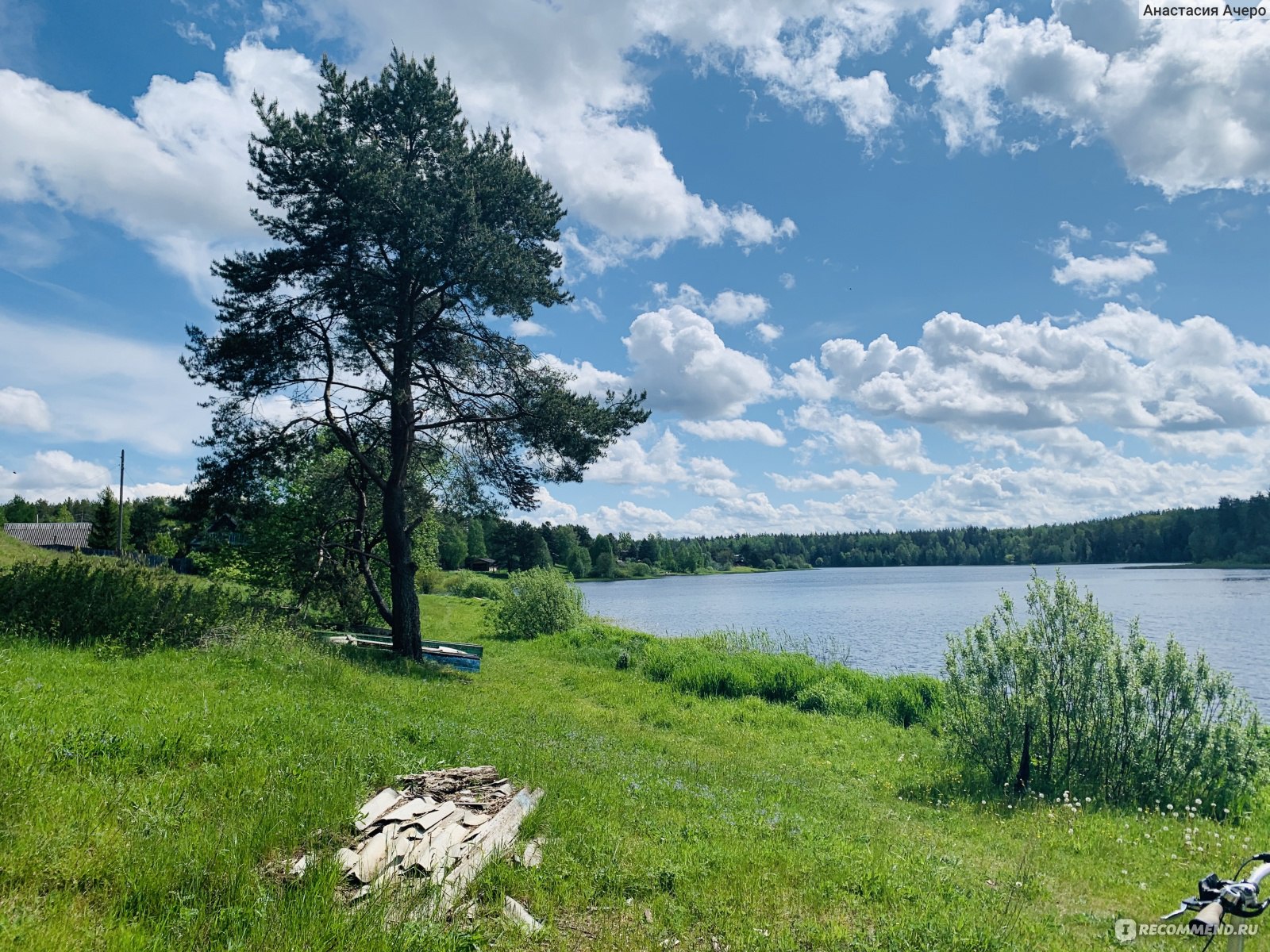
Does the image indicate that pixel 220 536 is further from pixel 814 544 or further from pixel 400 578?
pixel 814 544

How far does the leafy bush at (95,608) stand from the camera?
37.7 feet

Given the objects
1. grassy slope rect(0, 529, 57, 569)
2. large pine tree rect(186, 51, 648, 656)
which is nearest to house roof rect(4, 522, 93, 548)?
grassy slope rect(0, 529, 57, 569)

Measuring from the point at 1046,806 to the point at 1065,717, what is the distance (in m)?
1.83

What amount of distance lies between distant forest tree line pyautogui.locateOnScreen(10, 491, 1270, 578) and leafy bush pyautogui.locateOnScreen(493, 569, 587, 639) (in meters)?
4.15

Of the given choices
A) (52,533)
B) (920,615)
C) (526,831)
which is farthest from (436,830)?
(52,533)

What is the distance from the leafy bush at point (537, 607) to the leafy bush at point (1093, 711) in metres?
22.2

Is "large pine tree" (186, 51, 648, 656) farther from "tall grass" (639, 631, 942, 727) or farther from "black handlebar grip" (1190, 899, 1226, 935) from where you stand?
"black handlebar grip" (1190, 899, 1226, 935)

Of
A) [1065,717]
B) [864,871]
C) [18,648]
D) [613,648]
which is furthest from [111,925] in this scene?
[613,648]

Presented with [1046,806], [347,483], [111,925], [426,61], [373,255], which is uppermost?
[426,61]

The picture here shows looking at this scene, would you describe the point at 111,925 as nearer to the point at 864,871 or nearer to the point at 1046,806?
the point at 864,871

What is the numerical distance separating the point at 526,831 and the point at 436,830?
74 centimetres

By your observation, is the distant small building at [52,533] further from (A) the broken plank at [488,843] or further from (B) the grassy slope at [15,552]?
(A) the broken plank at [488,843]

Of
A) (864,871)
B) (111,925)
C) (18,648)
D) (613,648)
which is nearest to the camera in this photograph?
(111,925)

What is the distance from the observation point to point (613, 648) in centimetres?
2566
